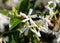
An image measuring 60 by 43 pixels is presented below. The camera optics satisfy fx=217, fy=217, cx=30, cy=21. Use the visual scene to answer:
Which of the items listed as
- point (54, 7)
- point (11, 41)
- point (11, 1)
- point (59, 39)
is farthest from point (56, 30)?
point (11, 1)

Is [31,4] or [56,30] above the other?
[31,4]

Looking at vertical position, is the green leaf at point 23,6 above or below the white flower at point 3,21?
above

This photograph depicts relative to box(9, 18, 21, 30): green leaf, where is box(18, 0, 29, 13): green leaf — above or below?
above

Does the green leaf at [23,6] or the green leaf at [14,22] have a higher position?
the green leaf at [23,6]

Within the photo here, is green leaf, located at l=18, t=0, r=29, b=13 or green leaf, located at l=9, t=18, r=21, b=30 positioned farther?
green leaf, located at l=18, t=0, r=29, b=13

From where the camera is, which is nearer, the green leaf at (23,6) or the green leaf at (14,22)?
the green leaf at (14,22)

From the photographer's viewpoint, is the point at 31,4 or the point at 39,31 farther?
the point at 31,4

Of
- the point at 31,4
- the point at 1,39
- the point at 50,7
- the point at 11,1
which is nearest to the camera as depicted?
the point at 1,39

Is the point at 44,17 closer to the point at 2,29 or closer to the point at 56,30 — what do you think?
the point at 56,30

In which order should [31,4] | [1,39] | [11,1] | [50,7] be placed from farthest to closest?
[11,1], [31,4], [50,7], [1,39]

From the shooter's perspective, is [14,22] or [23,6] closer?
[14,22]

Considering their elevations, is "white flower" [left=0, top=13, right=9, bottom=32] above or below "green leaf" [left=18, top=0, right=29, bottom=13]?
below
